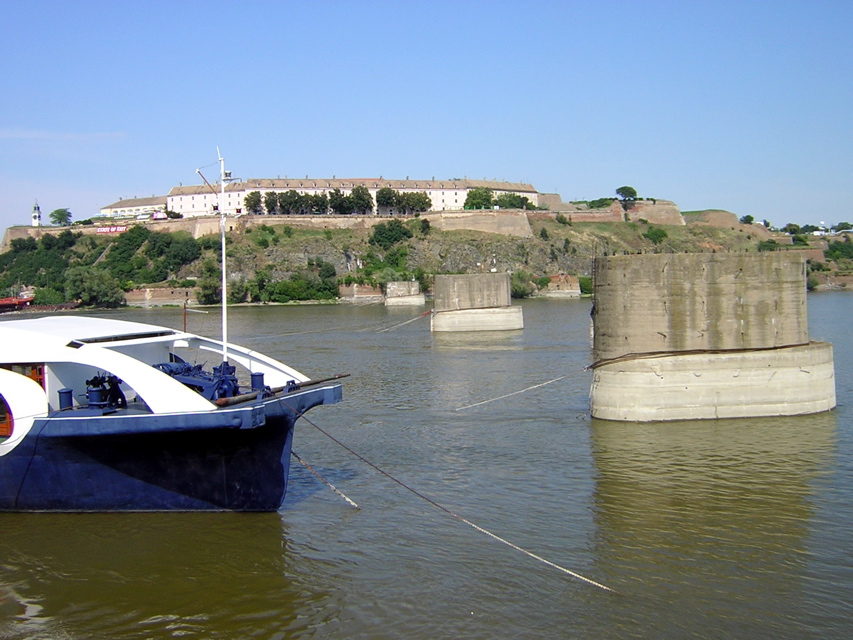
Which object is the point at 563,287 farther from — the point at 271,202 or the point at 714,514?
the point at 714,514

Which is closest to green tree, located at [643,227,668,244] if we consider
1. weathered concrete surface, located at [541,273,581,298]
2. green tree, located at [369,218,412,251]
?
weathered concrete surface, located at [541,273,581,298]

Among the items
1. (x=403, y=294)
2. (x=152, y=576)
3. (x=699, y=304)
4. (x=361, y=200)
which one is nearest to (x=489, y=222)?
(x=361, y=200)

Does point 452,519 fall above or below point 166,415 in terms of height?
below

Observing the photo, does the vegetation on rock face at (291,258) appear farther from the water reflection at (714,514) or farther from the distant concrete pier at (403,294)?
the water reflection at (714,514)

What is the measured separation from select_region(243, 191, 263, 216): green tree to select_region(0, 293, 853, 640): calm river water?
117 meters

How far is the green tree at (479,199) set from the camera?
15250cm

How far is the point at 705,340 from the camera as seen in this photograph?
20.5 m

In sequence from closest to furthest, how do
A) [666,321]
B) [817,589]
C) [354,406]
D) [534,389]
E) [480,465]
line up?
[817,589]
[480,465]
[666,321]
[354,406]
[534,389]

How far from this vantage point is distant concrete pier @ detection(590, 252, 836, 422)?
66.6ft

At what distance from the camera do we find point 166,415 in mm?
12961

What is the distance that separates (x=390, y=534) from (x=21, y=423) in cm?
596

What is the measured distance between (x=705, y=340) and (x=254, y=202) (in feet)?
397

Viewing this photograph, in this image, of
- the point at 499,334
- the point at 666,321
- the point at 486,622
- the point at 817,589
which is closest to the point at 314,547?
the point at 486,622

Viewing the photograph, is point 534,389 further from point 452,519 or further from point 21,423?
point 21,423
